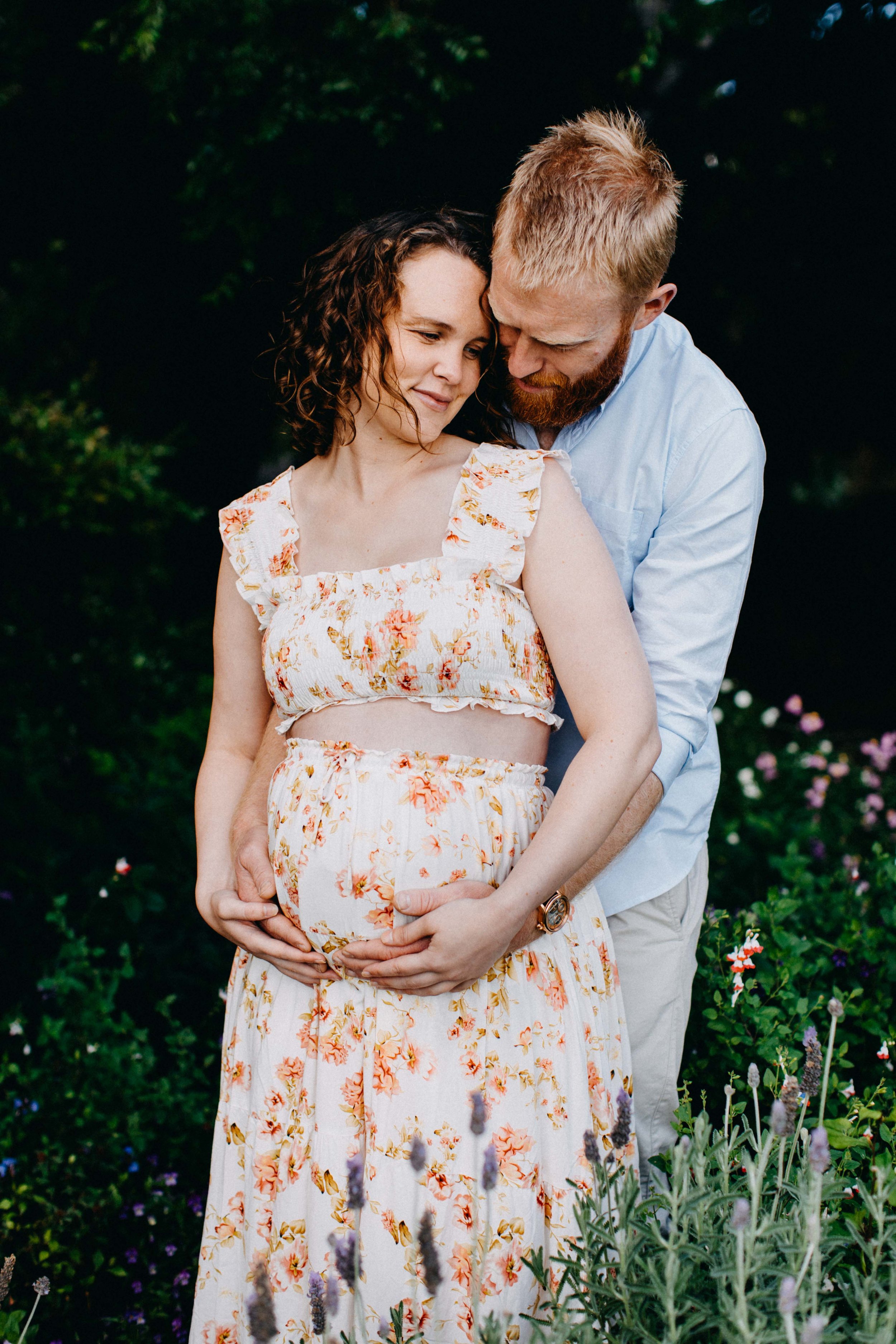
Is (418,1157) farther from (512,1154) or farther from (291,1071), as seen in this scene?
(291,1071)

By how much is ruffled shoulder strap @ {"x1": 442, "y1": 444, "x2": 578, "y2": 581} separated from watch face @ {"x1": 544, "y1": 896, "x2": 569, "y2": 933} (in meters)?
0.52

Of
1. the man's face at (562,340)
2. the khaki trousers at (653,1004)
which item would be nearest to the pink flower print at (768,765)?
the khaki trousers at (653,1004)

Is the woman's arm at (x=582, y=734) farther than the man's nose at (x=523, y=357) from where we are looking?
No

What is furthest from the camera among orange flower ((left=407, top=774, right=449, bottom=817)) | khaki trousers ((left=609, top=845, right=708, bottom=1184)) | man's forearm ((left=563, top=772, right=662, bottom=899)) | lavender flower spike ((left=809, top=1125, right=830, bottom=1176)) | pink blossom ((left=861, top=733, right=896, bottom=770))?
pink blossom ((left=861, top=733, right=896, bottom=770))

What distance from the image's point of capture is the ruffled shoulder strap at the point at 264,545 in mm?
1838

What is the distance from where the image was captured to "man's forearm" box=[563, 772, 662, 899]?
1739 mm

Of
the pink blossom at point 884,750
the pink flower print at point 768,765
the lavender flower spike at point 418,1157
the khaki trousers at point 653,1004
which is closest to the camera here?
the lavender flower spike at point 418,1157

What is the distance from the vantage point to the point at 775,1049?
6.95 ft

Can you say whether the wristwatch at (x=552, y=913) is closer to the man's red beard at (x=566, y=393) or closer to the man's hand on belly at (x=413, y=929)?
the man's hand on belly at (x=413, y=929)

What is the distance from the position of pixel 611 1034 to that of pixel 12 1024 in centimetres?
171

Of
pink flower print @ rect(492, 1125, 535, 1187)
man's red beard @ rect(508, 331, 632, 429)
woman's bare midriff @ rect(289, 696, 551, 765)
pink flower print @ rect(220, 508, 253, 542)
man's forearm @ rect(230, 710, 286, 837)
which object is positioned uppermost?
man's red beard @ rect(508, 331, 632, 429)

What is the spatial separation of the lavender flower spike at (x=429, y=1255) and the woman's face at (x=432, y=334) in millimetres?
1247

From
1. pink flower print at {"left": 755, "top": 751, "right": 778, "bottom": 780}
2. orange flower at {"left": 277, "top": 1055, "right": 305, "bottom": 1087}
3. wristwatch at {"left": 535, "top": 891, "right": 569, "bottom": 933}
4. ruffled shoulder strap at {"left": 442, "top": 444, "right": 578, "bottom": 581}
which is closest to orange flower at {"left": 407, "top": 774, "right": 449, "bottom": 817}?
wristwatch at {"left": 535, "top": 891, "right": 569, "bottom": 933}

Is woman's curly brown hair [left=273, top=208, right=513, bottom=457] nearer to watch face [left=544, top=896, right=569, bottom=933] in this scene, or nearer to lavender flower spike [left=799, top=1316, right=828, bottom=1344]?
watch face [left=544, top=896, right=569, bottom=933]
